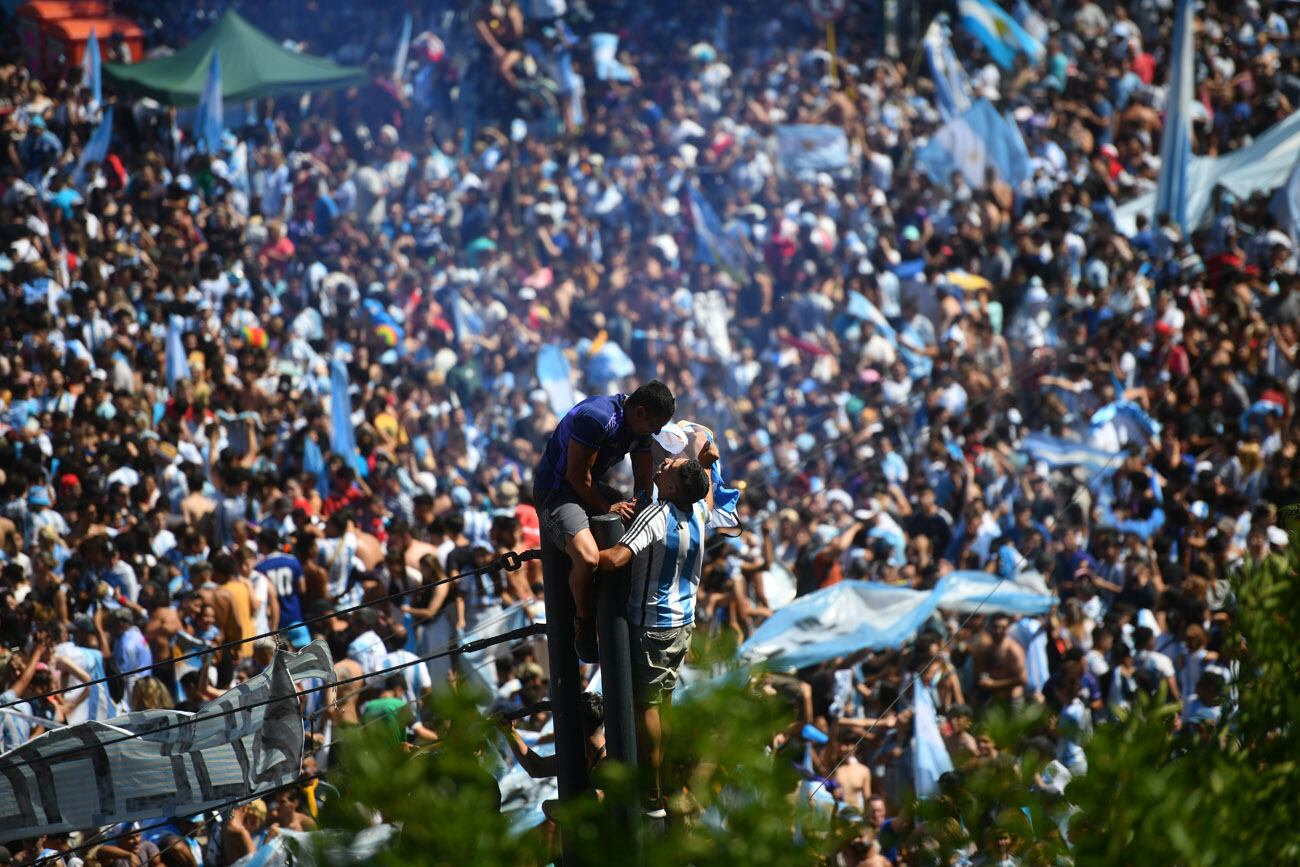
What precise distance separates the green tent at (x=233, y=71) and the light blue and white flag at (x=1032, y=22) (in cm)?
887

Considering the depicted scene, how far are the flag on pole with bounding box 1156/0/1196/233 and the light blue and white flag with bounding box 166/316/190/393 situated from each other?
909cm

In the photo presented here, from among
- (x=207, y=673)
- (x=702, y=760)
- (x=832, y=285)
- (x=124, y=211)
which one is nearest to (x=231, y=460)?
(x=207, y=673)

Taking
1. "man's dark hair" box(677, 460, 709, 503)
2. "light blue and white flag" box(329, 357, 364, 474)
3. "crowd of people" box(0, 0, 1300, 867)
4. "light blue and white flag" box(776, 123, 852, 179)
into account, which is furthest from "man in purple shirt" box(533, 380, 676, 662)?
"light blue and white flag" box(776, 123, 852, 179)

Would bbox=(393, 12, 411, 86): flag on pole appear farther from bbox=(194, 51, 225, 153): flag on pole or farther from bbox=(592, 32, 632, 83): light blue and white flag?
bbox=(194, 51, 225, 153): flag on pole

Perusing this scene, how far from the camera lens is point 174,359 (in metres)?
14.5

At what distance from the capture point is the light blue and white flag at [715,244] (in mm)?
18609

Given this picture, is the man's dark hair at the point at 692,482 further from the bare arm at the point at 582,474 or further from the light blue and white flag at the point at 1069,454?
the light blue and white flag at the point at 1069,454

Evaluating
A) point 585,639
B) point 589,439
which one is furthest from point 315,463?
point 585,639

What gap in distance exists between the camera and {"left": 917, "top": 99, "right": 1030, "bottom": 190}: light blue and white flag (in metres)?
18.6

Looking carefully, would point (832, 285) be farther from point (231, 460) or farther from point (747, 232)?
point (231, 460)

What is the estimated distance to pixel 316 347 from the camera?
16562 mm

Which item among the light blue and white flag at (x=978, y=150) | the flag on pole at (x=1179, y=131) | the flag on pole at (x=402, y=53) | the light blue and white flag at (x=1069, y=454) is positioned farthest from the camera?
the flag on pole at (x=402, y=53)

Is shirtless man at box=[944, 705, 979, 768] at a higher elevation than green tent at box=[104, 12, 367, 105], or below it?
below

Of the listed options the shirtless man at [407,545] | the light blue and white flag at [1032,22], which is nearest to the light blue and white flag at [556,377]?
the shirtless man at [407,545]
